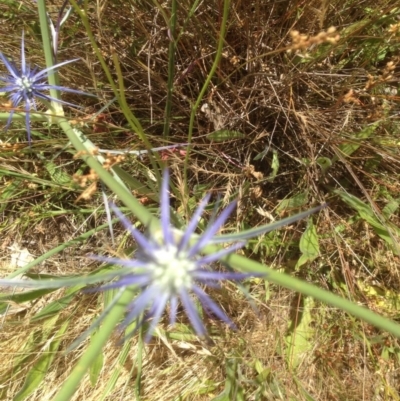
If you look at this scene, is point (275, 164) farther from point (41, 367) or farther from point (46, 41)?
point (41, 367)

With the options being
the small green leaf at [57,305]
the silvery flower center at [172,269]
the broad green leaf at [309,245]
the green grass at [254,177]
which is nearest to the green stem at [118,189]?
the silvery flower center at [172,269]

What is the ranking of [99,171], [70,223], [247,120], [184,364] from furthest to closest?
[70,223], [184,364], [247,120], [99,171]

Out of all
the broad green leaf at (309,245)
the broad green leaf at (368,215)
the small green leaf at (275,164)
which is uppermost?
the small green leaf at (275,164)

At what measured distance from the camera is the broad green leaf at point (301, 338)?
1.63 metres

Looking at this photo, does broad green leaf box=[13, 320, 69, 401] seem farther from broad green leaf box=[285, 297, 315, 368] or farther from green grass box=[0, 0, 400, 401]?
broad green leaf box=[285, 297, 315, 368]

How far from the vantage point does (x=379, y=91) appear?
1.56 meters

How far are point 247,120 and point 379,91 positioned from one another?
1.46 feet

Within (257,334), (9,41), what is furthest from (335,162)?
(9,41)

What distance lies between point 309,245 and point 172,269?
1.07 m

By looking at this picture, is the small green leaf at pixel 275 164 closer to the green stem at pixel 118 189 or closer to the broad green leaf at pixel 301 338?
the broad green leaf at pixel 301 338

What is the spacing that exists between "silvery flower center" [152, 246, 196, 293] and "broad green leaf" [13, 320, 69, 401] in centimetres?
126

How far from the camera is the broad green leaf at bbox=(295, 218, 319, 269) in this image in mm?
1486

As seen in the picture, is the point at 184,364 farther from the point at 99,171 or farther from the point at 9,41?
the point at 9,41

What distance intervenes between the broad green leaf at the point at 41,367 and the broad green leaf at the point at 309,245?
854 mm
